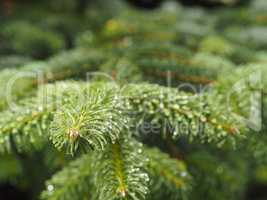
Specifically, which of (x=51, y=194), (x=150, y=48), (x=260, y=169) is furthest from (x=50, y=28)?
(x=260, y=169)

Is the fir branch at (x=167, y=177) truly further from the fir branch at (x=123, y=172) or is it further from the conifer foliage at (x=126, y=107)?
the fir branch at (x=123, y=172)

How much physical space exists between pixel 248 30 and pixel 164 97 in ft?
3.40

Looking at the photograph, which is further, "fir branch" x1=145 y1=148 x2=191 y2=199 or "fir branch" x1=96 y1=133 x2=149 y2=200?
"fir branch" x1=145 y1=148 x2=191 y2=199

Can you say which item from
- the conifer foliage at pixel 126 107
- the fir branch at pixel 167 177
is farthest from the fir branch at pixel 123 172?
the fir branch at pixel 167 177

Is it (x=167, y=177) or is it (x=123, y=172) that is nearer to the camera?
(x=123, y=172)

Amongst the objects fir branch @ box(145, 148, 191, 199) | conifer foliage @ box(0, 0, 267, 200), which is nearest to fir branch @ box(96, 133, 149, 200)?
conifer foliage @ box(0, 0, 267, 200)

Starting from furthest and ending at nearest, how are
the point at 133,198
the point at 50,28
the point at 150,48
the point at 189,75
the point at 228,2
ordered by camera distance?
1. the point at 228,2
2. the point at 50,28
3. the point at 150,48
4. the point at 189,75
5. the point at 133,198

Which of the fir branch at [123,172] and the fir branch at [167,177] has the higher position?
the fir branch at [123,172]

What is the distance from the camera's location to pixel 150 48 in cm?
112

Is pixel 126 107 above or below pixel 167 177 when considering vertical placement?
above

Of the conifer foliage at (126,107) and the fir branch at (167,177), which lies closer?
the conifer foliage at (126,107)

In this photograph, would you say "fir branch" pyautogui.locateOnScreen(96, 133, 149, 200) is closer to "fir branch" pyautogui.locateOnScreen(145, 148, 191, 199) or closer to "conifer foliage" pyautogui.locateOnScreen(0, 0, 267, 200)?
"conifer foliage" pyautogui.locateOnScreen(0, 0, 267, 200)

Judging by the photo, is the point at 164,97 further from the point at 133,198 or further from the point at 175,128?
the point at 133,198

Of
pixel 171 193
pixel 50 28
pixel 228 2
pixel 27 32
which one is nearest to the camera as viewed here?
pixel 171 193
